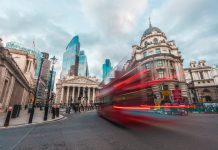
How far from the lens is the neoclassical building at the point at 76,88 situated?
251 feet

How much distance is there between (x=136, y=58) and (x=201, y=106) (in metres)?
24.0

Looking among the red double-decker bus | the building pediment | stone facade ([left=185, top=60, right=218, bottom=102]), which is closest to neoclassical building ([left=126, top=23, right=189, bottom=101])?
stone facade ([left=185, top=60, right=218, bottom=102])

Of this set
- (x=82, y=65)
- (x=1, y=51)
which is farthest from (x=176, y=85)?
(x=82, y=65)

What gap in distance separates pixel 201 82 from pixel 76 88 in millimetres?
71017

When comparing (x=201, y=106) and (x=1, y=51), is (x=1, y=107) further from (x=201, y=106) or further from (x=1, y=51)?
(x=201, y=106)

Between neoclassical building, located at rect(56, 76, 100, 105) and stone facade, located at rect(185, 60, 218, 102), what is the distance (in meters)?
53.8

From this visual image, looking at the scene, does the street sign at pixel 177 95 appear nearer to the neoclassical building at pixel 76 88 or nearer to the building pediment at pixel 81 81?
the neoclassical building at pixel 76 88

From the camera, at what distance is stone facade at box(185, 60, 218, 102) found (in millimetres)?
47397

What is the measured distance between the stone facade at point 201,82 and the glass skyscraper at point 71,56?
319ft

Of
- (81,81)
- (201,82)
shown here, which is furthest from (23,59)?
(201,82)

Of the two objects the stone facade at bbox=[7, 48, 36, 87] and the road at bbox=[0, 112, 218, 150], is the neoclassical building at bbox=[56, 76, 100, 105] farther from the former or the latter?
the road at bbox=[0, 112, 218, 150]

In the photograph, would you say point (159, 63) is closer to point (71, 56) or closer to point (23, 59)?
point (23, 59)

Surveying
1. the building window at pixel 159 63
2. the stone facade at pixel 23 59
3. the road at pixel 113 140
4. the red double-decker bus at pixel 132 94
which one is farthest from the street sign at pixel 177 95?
the stone facade at pixel 23 59

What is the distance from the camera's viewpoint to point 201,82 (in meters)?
51.0
